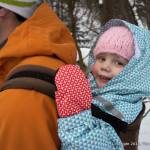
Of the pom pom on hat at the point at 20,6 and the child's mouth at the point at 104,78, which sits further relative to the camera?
the child's mouth at the point at 104,78

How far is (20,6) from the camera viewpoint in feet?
4.97

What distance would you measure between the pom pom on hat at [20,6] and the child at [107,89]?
0.64m

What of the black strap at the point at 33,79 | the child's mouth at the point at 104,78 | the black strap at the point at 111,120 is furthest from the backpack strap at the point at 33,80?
the child's mouth at the point at 104,78

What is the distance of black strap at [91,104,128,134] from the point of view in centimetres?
141

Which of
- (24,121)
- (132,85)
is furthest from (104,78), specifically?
(24,121)

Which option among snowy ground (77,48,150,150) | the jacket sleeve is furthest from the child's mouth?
snowy ground (77,48,150,150)

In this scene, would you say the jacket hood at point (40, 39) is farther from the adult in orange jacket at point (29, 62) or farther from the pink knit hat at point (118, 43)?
the pink knit hat at point (118, 43)

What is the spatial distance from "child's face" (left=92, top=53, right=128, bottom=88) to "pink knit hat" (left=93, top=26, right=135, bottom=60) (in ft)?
0.15

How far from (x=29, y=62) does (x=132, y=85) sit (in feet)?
2.91

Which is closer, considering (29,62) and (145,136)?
(29,62)

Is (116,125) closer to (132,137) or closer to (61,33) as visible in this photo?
(132,137)

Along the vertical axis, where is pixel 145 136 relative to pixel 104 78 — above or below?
below

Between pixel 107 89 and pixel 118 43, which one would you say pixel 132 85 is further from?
pixel 118 43

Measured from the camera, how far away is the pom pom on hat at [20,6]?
4.82 feet
